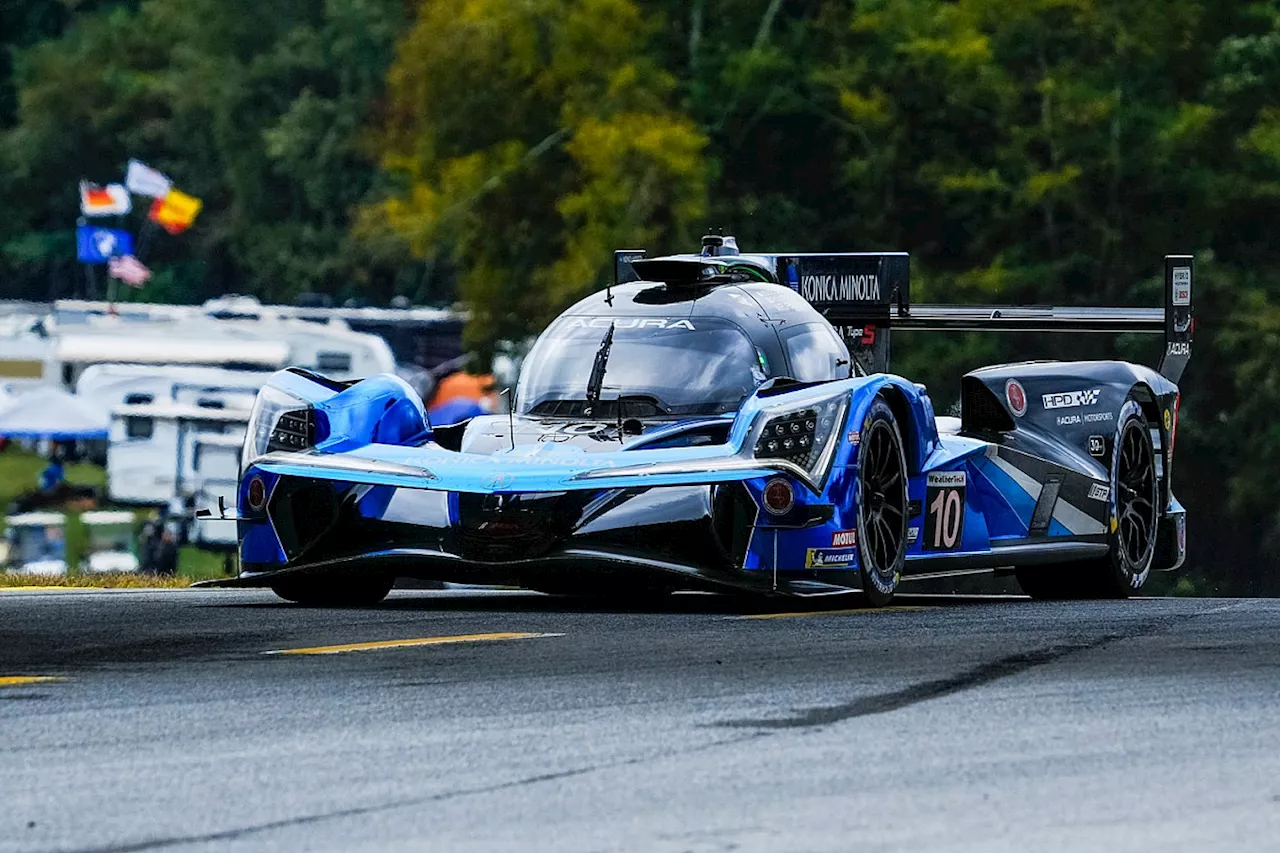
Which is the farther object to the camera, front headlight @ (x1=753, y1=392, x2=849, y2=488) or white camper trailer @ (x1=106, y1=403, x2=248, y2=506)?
white camper trailer @ (x1=106, y1=403, x2=248, y2=506)

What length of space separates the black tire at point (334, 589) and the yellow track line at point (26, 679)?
3.43 m

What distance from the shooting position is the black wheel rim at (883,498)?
37.1 ft

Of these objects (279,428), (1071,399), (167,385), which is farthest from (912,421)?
(167,385)

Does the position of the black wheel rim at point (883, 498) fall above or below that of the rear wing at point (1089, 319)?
below

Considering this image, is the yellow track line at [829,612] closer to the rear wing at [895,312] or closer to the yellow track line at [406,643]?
the yellow track line at [406,643]

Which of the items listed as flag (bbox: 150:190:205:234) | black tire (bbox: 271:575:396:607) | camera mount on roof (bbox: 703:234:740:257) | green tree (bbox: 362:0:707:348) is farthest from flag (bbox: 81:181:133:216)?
black tire (bbox: 271:575:396:607)

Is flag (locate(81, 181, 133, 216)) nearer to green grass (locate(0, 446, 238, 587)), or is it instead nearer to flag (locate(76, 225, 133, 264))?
flag (locate(76, 225, 133, 264))

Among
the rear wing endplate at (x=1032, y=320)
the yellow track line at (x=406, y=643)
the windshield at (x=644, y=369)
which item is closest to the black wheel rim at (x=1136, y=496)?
the rear wing endplate at (x=1032, y=320)

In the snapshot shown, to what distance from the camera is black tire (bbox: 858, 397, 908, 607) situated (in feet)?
36.5

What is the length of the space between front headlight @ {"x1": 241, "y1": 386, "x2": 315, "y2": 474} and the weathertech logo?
139 inches

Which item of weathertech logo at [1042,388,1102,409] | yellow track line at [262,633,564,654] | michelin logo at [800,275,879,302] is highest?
michelin logo at [800,275,879,302]

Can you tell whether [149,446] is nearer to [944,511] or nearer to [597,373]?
[597,373]

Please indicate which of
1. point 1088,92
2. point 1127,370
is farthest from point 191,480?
point 1127,370

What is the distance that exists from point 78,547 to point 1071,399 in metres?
25.3
